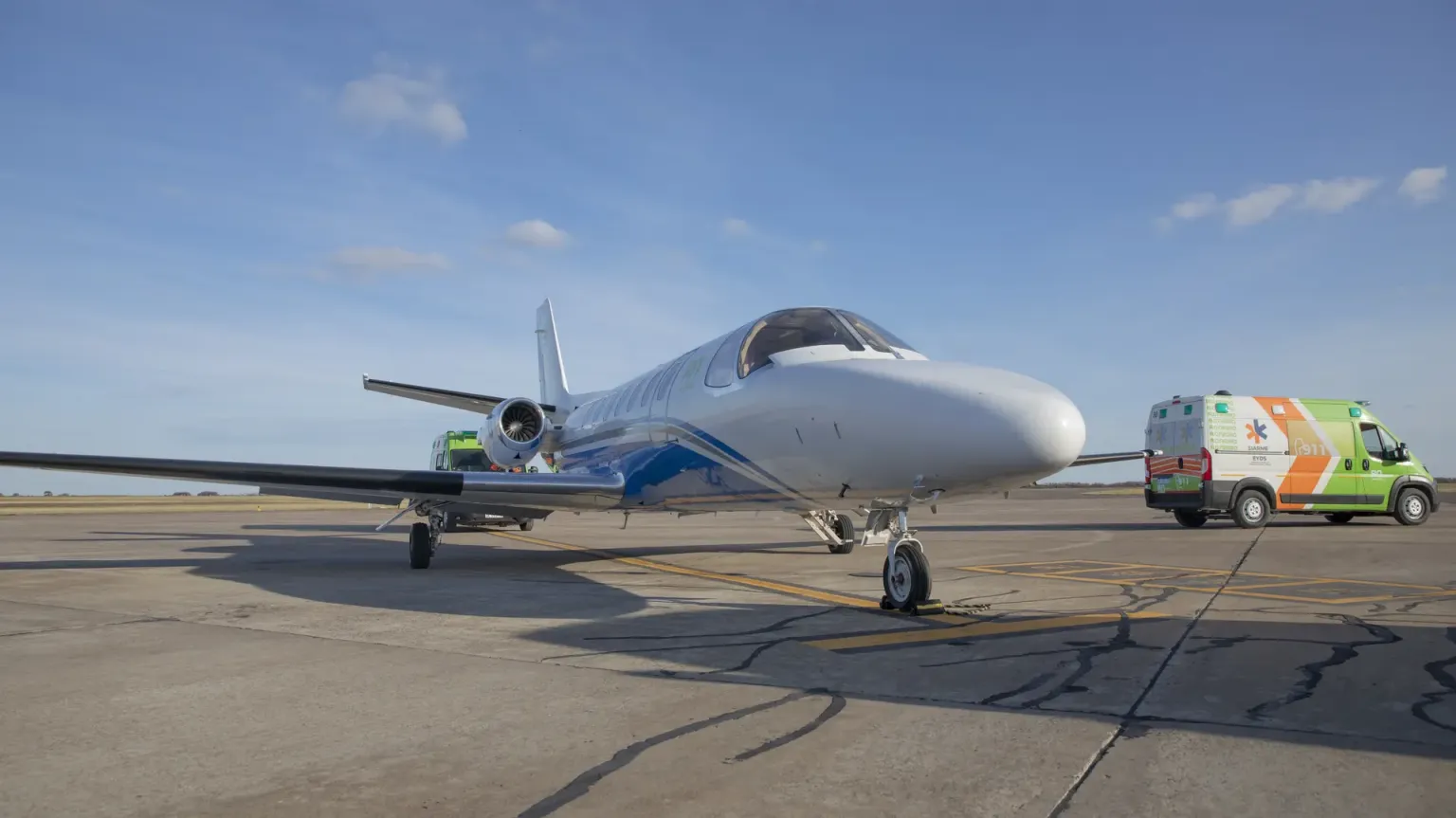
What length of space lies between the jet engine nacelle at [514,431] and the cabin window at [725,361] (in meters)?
6.35

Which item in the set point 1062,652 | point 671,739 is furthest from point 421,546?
point 671,739

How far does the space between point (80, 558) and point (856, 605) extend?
39.8 ft

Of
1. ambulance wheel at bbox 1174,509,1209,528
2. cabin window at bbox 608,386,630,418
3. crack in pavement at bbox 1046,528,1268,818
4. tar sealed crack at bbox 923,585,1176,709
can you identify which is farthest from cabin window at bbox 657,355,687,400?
ambulance wheel at bbox 1174,509,1209,528

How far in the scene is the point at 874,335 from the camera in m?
8.65

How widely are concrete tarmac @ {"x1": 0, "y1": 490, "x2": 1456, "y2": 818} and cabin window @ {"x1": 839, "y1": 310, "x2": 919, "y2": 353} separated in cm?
233

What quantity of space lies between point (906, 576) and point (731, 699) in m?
3.38

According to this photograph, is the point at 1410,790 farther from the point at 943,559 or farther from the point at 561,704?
the point at 943,559

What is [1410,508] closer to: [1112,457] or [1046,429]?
[1112,457]

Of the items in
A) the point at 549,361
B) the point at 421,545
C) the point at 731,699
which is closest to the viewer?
the point at 731,699

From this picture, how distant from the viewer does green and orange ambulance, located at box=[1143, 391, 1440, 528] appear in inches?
734

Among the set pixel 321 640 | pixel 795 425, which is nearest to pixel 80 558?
pixel 321 640

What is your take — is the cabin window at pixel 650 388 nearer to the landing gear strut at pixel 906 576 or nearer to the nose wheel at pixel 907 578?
the landing gear strut at pixel 906 576

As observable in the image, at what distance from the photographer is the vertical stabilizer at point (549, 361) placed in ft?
73.4

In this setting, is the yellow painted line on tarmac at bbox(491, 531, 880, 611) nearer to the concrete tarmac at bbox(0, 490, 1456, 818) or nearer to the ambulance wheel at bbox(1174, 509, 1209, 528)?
the concrete tarmac at bbox(0, 490, 1456, 818)
